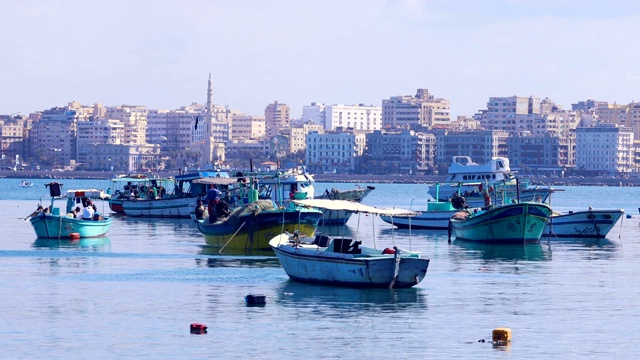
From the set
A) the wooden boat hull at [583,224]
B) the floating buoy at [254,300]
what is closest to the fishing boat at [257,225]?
the floating buoy at [254,300]

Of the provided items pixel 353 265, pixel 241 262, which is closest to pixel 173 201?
pixel 241 262

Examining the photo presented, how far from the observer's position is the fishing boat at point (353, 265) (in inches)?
1797

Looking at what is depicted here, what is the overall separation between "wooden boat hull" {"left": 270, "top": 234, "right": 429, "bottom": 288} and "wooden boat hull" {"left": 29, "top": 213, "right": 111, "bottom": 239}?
964 inches

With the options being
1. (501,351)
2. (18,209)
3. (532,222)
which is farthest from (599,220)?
(18,209)

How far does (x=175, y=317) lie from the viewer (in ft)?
133

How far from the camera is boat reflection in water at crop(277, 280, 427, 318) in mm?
42531

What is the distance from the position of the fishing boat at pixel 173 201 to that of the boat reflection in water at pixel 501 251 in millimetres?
29844

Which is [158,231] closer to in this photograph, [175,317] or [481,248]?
[481,248]

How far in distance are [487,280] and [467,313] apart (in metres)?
9.96

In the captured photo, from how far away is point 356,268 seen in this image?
4566 cm

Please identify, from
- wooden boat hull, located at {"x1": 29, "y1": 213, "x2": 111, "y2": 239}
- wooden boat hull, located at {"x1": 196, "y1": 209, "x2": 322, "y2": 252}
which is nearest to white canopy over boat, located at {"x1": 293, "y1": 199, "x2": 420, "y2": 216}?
wooden boat hull, located at {"x1": 196, "y1": 209, "x2": 322, "y2": 252}

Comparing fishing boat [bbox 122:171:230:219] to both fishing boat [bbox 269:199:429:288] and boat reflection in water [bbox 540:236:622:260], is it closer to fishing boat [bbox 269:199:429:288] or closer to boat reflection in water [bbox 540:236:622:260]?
boat reflection in water [bbox 540:236:622:260]

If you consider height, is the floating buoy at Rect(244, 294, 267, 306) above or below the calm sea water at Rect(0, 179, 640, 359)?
above

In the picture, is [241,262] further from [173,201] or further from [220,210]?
[173,201]
